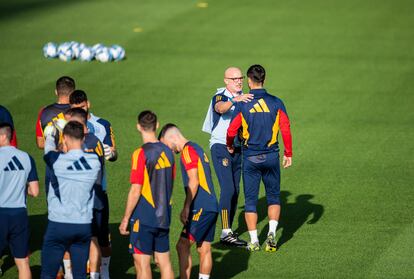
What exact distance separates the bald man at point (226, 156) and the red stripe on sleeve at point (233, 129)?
0.34 m

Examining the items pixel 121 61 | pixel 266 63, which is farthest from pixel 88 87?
pixel 266 63

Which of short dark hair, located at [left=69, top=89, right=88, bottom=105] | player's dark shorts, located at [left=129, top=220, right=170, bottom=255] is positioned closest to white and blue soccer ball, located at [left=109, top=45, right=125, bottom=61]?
short dark hair, located at [left=69, top=89, right=88, bottom=105]

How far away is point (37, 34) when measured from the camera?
→ 85.2 feet

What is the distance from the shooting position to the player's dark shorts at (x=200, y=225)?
10945 millimetres

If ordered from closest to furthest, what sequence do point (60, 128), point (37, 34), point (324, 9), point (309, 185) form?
1. point (60, 128)
2. point (309, 185)
3. point (37, 34)
4. point (324, 9)

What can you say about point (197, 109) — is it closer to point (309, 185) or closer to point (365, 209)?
point (309, 185)

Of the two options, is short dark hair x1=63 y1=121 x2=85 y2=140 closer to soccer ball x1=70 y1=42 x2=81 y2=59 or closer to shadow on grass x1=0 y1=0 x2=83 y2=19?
soccer ball x1=70 y1=42 x2=81 y2=59

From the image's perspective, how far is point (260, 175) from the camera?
12906mm

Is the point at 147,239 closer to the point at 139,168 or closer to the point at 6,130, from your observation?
the point at 139,168

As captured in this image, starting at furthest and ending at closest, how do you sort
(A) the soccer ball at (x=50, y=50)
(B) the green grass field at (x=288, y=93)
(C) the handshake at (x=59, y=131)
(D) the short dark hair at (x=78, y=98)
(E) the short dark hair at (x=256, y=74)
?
(A) the soccer ball at (x=50, y=50)
(B) the green grass field at (x=288, y=93)
(E) the short dark hair at (x=256, y=74)
(D) the short dark hair at (x=78, y=98)
(C) the handshake at (x=59, y=131)

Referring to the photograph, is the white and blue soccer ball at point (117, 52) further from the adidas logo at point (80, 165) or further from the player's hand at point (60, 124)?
the adidas logo at point (80, 165)

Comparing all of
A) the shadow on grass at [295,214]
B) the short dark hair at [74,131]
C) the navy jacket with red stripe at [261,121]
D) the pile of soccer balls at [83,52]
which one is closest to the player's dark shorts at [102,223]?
the short dark hair at [74,131]

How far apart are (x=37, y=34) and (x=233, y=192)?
14354 millimetres

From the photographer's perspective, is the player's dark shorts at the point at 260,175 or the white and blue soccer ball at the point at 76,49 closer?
the player's dark shorts at the point at 260,175
